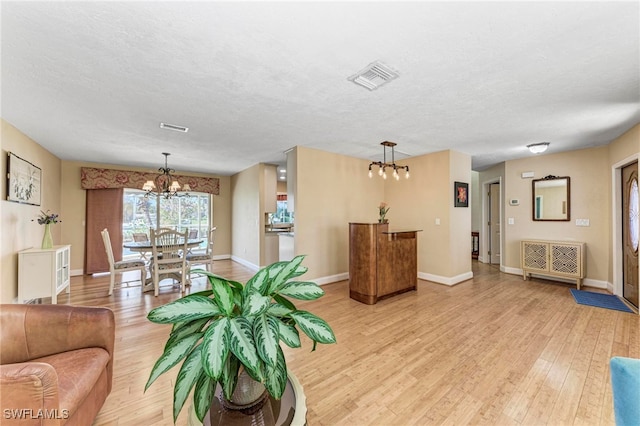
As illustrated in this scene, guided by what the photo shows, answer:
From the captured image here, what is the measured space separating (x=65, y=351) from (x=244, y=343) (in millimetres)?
1591

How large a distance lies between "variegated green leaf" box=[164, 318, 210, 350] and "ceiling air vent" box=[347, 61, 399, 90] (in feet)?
6.78

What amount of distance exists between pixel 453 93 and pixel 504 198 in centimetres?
425

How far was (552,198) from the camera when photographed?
5039mm

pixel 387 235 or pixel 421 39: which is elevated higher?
pixel 421 39

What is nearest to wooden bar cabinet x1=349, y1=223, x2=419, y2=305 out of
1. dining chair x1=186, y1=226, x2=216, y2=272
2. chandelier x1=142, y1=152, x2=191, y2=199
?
dining chair x1=186, y1=226, x2=216, y2=272

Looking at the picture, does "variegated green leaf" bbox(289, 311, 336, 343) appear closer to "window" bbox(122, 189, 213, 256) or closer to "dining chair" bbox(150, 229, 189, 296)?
"dining chair" bbox(150, 229, 189, 296)

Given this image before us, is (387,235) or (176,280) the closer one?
(387,235)

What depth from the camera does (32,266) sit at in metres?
3.50

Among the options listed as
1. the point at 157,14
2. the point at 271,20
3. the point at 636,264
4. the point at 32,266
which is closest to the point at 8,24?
the point at 157,14

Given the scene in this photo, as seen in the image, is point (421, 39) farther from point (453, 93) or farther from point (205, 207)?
point (205, 207)

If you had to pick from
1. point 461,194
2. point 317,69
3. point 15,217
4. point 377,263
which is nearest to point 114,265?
point 15,217

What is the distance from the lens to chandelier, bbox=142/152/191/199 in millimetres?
5161

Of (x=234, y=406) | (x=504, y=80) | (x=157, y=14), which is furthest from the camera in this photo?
(x=504, y=80)

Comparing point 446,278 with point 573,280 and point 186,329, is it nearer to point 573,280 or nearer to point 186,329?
point 573,280
